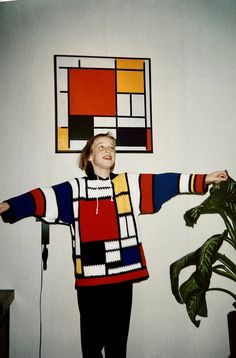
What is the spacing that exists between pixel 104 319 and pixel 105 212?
52 centimetres

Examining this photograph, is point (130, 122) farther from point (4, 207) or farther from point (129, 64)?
point (4, 207)

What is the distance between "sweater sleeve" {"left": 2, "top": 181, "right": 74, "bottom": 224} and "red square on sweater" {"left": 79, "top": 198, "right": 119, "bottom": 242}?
0.09 m

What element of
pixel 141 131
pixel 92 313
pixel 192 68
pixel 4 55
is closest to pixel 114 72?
pixel 141 131

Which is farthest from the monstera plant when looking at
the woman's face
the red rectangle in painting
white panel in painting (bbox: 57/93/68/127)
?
white panel in painting (bbox: 57/93/68/127)

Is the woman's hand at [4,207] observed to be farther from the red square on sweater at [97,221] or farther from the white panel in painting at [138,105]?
the white panel in painting at [138,105]

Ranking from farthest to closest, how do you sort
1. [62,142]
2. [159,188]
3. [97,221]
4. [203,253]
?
[62,142]
[159,188]
[97,221]
[203,253]

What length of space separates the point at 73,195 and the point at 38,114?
673 millimetres

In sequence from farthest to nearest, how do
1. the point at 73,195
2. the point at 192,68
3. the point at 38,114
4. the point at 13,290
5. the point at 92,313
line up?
the point at 192,68 < the point at 38,114 < the point at 13,290 < the point at 73,195 < the point at 92,313

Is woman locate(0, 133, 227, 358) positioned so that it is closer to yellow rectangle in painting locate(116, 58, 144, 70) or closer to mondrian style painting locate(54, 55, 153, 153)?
mondrian style painting locate(54, 55, 153, 153)

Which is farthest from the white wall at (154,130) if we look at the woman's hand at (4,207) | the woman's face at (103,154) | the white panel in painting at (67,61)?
the woman's hand at (4,207)

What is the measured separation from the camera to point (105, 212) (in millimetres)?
1404

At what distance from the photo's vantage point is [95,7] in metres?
1.88

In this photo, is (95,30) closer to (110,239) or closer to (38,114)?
(38,114)

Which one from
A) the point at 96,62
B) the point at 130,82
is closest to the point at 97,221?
the point at 130,82
